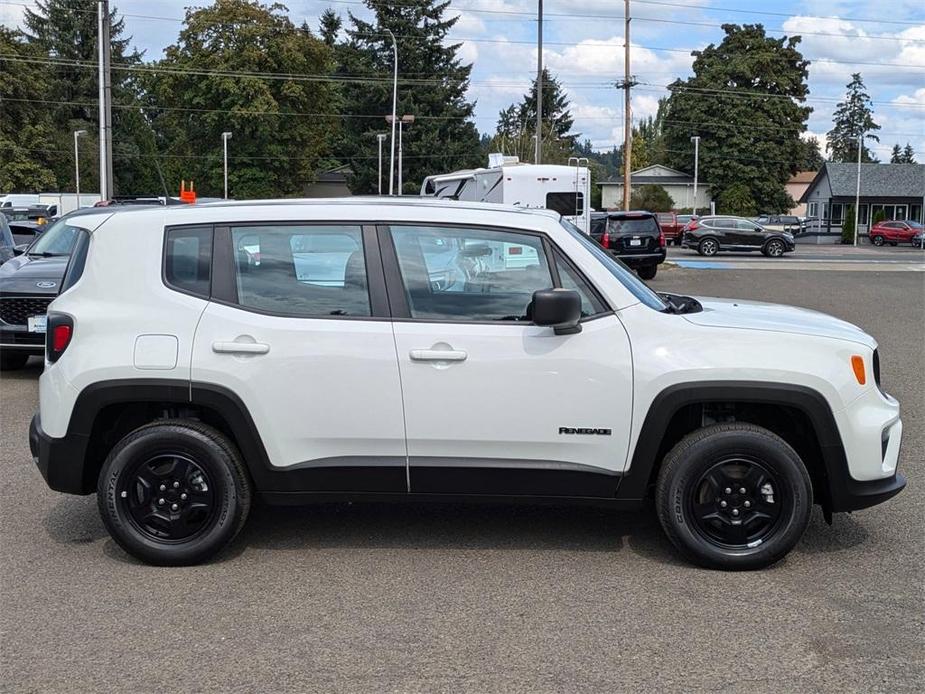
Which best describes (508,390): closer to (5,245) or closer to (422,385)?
(422,385)

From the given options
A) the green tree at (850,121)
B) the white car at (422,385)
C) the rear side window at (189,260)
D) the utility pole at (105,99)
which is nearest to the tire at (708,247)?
the utility pole at (105,99)

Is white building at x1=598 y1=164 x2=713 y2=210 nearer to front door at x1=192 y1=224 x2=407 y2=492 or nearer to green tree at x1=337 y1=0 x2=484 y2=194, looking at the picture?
green tree at x1=337 y1=0 x2=484 y2=194

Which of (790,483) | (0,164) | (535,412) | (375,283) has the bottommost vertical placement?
(790,483)

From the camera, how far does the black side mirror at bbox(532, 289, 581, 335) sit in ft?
15.0

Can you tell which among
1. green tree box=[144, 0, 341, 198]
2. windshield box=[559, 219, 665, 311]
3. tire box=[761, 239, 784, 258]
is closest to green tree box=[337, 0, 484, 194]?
green tree box=[144, 0, 341, 198]

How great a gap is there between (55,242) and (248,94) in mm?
57672

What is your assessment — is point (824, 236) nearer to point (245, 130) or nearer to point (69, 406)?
point (245, 130)

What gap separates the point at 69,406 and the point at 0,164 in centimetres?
7654

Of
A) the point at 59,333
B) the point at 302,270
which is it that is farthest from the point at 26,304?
the point at 302,270

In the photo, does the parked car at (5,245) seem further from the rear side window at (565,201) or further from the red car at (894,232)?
the red car at (894,232)

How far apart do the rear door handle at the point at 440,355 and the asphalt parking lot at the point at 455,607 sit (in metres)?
1.04

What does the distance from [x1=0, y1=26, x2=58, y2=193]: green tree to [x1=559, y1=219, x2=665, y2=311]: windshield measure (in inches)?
2995

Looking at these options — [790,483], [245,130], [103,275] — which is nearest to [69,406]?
[103,275]

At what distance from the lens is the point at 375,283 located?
4.88 metres
